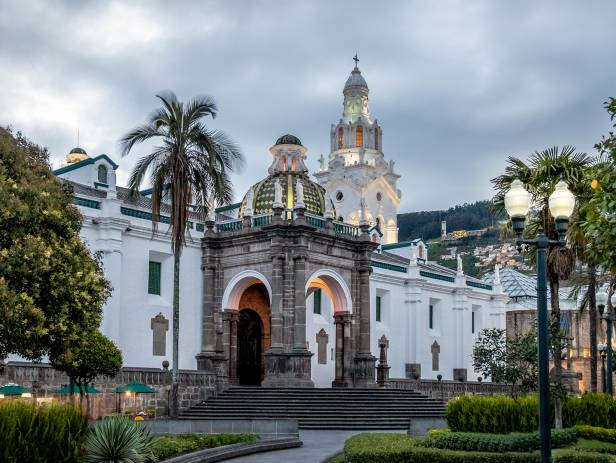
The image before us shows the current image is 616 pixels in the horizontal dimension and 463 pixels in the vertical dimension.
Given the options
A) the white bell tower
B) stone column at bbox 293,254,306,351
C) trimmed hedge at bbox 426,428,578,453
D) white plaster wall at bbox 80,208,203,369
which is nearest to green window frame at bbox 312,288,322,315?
white plaster wall at bbox 80,208,203,369

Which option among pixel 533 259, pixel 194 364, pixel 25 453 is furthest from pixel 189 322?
pixel 25 453

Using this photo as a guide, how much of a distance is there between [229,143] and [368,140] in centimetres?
4847

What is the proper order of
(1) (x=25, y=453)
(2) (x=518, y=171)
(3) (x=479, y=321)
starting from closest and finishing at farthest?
(1) (x=25, y=453) → (2) (x=518, y=171) → (3) (x=479, y=321)

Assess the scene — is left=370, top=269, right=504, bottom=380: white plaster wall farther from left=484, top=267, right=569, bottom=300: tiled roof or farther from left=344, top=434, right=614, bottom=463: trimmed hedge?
left=344, top=434, right=614, bottom=463: trimmed hedge

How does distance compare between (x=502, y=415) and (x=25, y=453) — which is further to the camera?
(x=502, y=415)

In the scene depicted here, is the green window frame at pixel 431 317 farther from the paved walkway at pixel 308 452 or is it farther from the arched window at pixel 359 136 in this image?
the arched window at pixel 359 136

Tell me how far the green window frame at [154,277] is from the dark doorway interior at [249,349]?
424 centimetres

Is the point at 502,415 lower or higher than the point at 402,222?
lower

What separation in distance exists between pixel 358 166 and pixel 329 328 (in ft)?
110

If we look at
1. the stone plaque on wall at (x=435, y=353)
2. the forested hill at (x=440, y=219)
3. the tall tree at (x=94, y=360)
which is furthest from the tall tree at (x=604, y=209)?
the forested hill at (x=440, y=219)

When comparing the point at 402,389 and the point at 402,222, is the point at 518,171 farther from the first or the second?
the point at 402,222


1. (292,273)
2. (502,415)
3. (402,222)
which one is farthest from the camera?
(402,222)

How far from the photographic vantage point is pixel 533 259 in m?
26.9

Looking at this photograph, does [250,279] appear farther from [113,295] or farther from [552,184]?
[552,184]
